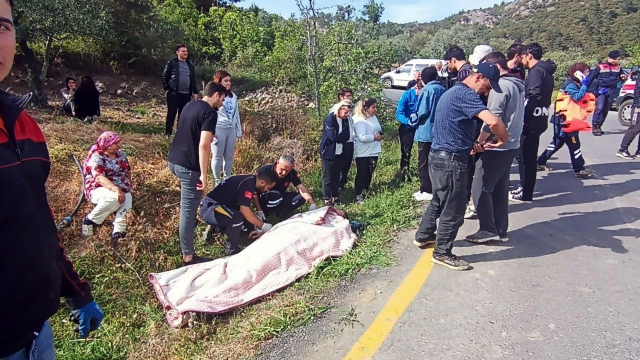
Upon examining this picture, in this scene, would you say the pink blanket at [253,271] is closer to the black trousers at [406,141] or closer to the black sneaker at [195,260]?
the black sneaker at [195,260]

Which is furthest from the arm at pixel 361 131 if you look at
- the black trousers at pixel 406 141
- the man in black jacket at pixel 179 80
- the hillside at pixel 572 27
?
the hillside at pixel 572 27

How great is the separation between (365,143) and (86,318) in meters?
4.51

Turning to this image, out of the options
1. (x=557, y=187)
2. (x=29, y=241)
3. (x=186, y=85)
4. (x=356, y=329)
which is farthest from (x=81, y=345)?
(x=557, y=187)

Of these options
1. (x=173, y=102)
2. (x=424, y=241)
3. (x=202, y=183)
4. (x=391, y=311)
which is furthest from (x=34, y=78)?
(x=391, y=311)

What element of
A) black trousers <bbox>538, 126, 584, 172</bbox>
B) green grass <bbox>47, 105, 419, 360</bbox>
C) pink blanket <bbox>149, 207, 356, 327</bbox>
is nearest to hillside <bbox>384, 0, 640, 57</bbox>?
black trousers <bbox>538, 126, 584, 172</bbox>

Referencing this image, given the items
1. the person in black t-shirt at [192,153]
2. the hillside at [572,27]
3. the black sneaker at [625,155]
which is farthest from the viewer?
the hillside at [572,27]

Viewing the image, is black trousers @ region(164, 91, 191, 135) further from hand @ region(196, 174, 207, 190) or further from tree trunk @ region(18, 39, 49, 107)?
hand @ region(196, 174, 207, 190)

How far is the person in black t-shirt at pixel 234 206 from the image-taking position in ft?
14.5

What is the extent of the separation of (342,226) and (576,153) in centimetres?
438

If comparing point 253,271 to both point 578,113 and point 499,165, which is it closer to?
point 499,165

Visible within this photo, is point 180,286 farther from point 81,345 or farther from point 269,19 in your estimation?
point 269,19

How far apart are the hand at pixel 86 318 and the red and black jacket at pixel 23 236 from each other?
30 cm

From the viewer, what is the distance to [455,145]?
3.70 metres

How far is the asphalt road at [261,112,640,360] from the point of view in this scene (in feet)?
9.05
